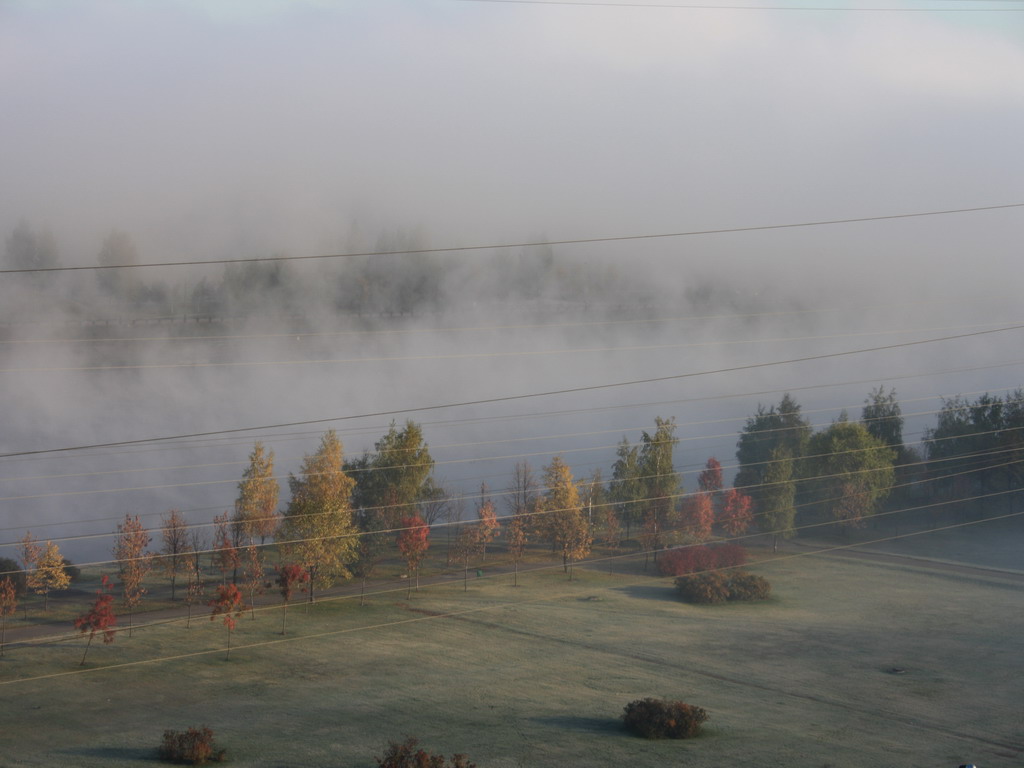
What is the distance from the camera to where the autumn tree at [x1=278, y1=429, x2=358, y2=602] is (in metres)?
42.8

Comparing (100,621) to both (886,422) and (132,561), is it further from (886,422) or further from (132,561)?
(886,422)

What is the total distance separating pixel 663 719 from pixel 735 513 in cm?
3822

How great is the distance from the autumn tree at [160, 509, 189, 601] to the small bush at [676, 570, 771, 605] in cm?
2532

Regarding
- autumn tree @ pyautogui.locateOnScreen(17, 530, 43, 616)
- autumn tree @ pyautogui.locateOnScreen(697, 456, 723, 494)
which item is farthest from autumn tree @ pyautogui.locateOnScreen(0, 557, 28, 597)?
autumn tree @ pyautogui.locateOnScreen(697, 456, 723, 494)

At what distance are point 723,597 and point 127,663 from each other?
28.2 metres

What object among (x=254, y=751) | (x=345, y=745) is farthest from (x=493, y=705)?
(x=254, y=751)

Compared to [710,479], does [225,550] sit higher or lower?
lower

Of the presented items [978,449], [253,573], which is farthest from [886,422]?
[253,573]

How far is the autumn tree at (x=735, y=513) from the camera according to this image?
59.4m

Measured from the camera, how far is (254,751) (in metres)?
22.5

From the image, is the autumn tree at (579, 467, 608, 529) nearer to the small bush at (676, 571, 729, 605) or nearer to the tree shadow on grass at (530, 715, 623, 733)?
the small bush at (676, 571, 729, 605)

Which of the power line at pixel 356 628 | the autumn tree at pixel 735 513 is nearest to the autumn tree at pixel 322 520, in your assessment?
the power line at pixel 356 628

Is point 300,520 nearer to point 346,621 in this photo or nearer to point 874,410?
point 346,621

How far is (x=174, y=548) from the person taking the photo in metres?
47.8
